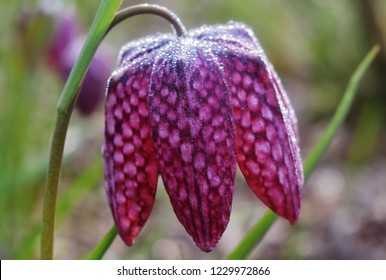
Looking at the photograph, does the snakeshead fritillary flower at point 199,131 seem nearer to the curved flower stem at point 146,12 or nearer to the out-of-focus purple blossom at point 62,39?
the curved flower stem at point 146,12

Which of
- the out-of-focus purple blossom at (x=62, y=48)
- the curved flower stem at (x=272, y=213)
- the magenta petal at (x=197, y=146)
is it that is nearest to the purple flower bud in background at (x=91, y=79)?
the out-of-focus purple blossom at (x=62, y=48)

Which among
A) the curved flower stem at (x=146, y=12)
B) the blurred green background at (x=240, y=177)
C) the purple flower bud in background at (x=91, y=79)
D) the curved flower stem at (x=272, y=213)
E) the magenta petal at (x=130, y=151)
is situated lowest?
the blurred green background at (x=240, y=177)

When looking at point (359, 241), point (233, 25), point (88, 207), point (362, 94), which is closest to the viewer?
point (233, 25)

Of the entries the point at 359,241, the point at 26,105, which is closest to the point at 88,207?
the point at 26,105

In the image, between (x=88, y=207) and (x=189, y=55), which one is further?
(x=88, y=207)

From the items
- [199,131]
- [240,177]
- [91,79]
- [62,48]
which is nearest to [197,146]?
[199,131]
